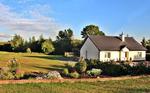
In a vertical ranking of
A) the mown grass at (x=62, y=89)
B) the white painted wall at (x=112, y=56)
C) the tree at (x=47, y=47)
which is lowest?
the mown grass at (x=62, y=89)

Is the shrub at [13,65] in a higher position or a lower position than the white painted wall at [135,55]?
lower

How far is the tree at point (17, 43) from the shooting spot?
79744 mm

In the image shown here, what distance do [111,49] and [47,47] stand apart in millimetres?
21280

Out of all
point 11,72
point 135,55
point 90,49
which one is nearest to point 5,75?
point 11,72

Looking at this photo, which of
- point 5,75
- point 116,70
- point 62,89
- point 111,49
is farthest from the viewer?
point 111,49

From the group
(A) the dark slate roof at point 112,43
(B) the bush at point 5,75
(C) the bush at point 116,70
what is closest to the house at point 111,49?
(A) the dark slate roof at point 112,43

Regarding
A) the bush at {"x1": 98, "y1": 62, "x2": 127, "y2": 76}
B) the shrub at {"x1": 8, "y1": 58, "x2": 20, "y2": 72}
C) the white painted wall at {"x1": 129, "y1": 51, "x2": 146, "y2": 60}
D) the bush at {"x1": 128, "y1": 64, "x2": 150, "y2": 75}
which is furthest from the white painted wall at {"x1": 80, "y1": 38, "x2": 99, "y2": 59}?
the shrub at {"x1": 8, "y1": 58, "x2": 20, "y2": 72}

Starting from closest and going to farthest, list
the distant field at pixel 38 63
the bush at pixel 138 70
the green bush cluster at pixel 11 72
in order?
the green bush cluster at pixel 11 72 < the bush at pixel 138 70 < the distant field at pixel 38 63

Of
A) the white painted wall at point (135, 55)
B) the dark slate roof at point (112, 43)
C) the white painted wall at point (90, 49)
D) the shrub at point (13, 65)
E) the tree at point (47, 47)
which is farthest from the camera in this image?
the tree at point (47, 47)

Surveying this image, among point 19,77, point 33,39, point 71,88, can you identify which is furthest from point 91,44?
point 71,88

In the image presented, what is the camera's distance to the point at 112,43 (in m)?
60.2

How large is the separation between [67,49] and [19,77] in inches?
2409

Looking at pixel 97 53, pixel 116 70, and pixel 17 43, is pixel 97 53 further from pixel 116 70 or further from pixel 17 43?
pixel 116 70

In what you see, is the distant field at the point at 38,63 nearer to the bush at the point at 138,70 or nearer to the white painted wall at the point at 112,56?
the white painted wall at the point at 112,56
